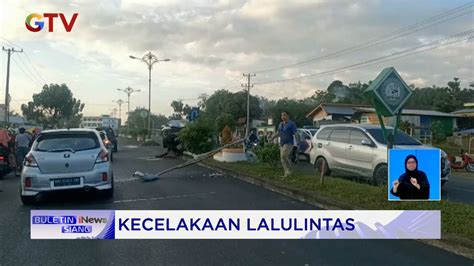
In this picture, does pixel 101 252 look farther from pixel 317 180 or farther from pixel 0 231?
pixel 317 180

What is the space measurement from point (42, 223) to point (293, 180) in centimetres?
612

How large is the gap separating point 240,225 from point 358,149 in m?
6.18

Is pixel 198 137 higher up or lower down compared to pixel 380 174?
higher up

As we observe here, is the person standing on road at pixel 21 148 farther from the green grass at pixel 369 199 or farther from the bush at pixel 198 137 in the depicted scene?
the green grass at pixel 369 199

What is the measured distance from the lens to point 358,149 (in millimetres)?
11391

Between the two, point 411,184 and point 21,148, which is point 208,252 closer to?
point 411,184

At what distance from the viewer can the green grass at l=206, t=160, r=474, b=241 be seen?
6.16 m

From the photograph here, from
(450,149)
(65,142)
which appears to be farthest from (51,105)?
(65,142)

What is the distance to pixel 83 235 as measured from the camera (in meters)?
5.87

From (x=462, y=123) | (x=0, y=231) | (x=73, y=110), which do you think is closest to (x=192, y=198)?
(x=0, y=231)

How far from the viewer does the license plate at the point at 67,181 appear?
8.18 metres

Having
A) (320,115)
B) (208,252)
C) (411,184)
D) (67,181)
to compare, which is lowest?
(208,252)

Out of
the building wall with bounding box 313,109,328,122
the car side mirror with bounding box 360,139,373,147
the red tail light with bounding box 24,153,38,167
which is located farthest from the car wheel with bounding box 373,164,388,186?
the building wall with bounding box 313,109,328,122

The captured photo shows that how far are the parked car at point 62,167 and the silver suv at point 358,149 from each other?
4912mm
